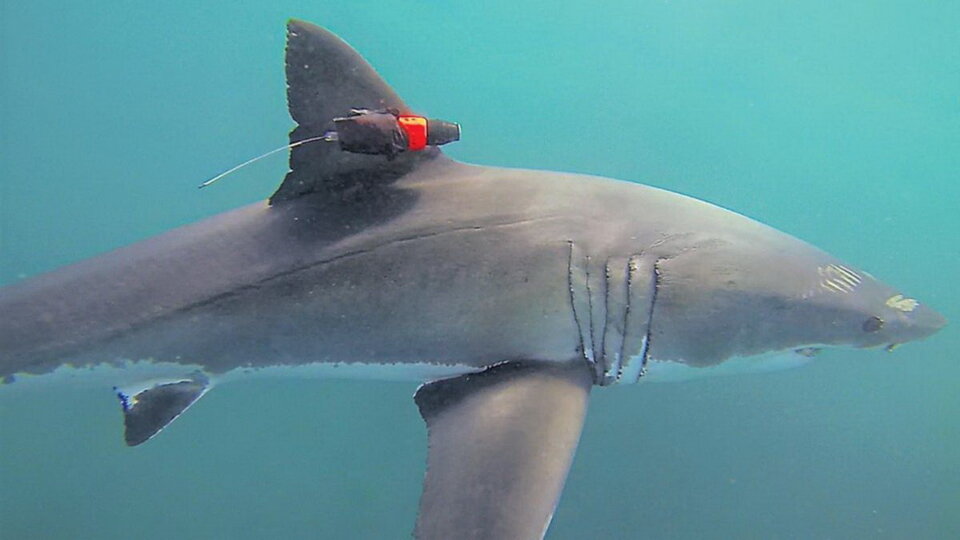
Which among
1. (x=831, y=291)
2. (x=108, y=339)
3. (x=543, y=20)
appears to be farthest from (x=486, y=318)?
(x=543, y=20)

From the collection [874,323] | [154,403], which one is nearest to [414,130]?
[154,403]

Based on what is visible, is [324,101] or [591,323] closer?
[591,323]

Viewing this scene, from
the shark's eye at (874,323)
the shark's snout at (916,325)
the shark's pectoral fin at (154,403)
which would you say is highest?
the shark's eye at (874,323)

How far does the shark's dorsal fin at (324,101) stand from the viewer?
11.7 ft

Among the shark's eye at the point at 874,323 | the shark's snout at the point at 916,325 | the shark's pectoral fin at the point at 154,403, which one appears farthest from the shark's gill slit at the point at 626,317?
the shark's pectoral fin at the point at 154,403

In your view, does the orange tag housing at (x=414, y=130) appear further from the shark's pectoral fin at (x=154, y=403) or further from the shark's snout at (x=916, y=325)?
the shark's snout at (x=916, y=325)

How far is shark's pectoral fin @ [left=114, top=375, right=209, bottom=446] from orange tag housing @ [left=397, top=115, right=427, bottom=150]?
1.61 metres

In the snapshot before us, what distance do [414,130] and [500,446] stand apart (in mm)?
1623

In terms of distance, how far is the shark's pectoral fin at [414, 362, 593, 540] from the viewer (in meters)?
2.56

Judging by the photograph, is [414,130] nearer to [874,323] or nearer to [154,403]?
[154,403]

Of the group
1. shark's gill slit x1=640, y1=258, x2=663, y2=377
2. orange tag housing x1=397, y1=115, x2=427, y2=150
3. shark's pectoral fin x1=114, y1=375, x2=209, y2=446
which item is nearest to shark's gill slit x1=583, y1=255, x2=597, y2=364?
shark's gill slit x1=640, y1=258, x2=663, y2=377

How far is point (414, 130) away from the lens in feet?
11.4

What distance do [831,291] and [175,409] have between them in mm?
3304

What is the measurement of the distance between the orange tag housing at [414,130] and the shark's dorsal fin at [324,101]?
0.14 m
